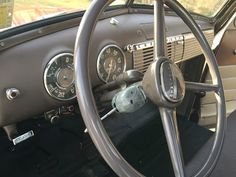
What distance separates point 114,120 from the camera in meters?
1.86

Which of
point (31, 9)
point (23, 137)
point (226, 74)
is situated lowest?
point (226, 74)

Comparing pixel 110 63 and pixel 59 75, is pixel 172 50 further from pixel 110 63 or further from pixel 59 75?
pixel 59 75

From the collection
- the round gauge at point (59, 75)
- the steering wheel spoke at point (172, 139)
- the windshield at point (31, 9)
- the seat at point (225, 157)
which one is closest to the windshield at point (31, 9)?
the windshield at point (31, 9)

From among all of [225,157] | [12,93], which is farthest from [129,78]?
[225,157]

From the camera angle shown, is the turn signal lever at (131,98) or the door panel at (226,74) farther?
the door panel at (226,74)

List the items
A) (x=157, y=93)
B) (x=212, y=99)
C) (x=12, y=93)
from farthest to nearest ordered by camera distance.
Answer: (x=212, y=99), (x=12, y=93), (x=157, y=93)

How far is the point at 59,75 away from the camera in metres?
1.30

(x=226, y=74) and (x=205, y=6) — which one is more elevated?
(x=205, y=6)

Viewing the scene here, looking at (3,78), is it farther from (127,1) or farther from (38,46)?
(127,1)

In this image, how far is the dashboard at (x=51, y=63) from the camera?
1239 millimetres

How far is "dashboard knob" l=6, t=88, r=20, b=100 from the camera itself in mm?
1220

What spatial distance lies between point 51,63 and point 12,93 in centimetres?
16

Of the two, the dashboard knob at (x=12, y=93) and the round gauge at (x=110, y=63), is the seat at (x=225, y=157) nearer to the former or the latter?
the round gauge at (x=110, y=63)

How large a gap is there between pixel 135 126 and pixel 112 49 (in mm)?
578
